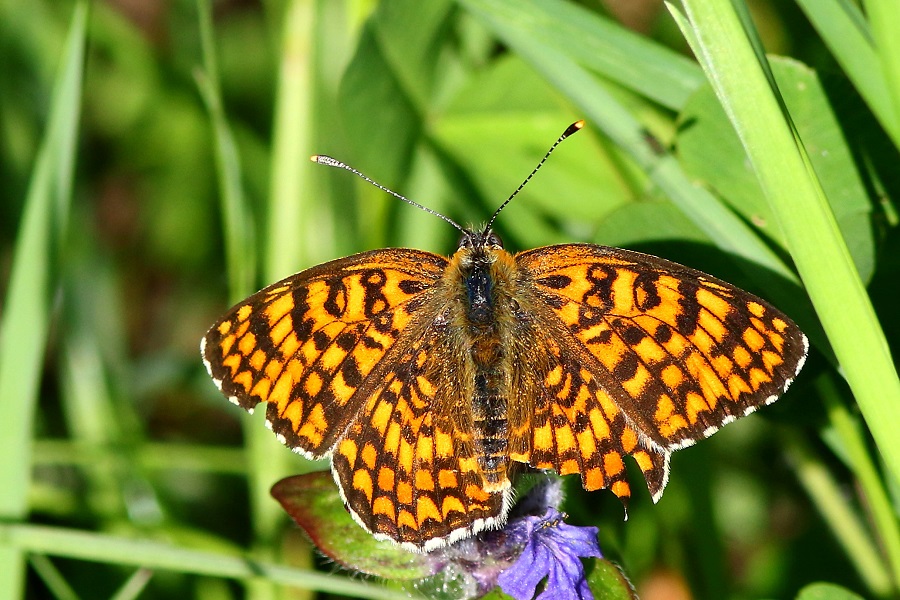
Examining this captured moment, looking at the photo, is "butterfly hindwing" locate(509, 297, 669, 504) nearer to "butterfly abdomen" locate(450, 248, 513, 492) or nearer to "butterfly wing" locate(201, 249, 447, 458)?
"butterfly abdomen" locate(450, 248, 513, 492)

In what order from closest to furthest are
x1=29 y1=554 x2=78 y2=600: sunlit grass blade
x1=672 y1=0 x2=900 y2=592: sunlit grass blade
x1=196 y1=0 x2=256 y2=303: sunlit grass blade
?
x1=672 y1=0 x2=900 y2=592: sunlit grass blade < x1=29 y1=554 x2=78 y2=600: sunlit grass blade < x1=196 y1=0 x2=256 y2=303: sunlit grass blade

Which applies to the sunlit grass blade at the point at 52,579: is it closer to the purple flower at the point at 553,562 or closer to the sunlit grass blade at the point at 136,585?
the sunlit grass blade at the point at 136,585

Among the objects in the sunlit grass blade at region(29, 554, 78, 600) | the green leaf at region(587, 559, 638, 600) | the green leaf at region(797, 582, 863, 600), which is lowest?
the green leaf at region(797, 582, 863, 600)

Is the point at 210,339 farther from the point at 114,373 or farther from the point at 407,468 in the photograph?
the point at 114,373

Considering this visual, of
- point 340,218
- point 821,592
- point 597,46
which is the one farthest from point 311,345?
point 340,218

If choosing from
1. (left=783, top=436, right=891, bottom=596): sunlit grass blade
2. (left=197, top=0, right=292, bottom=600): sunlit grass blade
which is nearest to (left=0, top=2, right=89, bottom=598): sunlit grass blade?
(left=197, top=0, right=292, bottom=600): sunlit grass blade

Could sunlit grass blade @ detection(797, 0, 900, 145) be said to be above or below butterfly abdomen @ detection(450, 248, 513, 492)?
above
